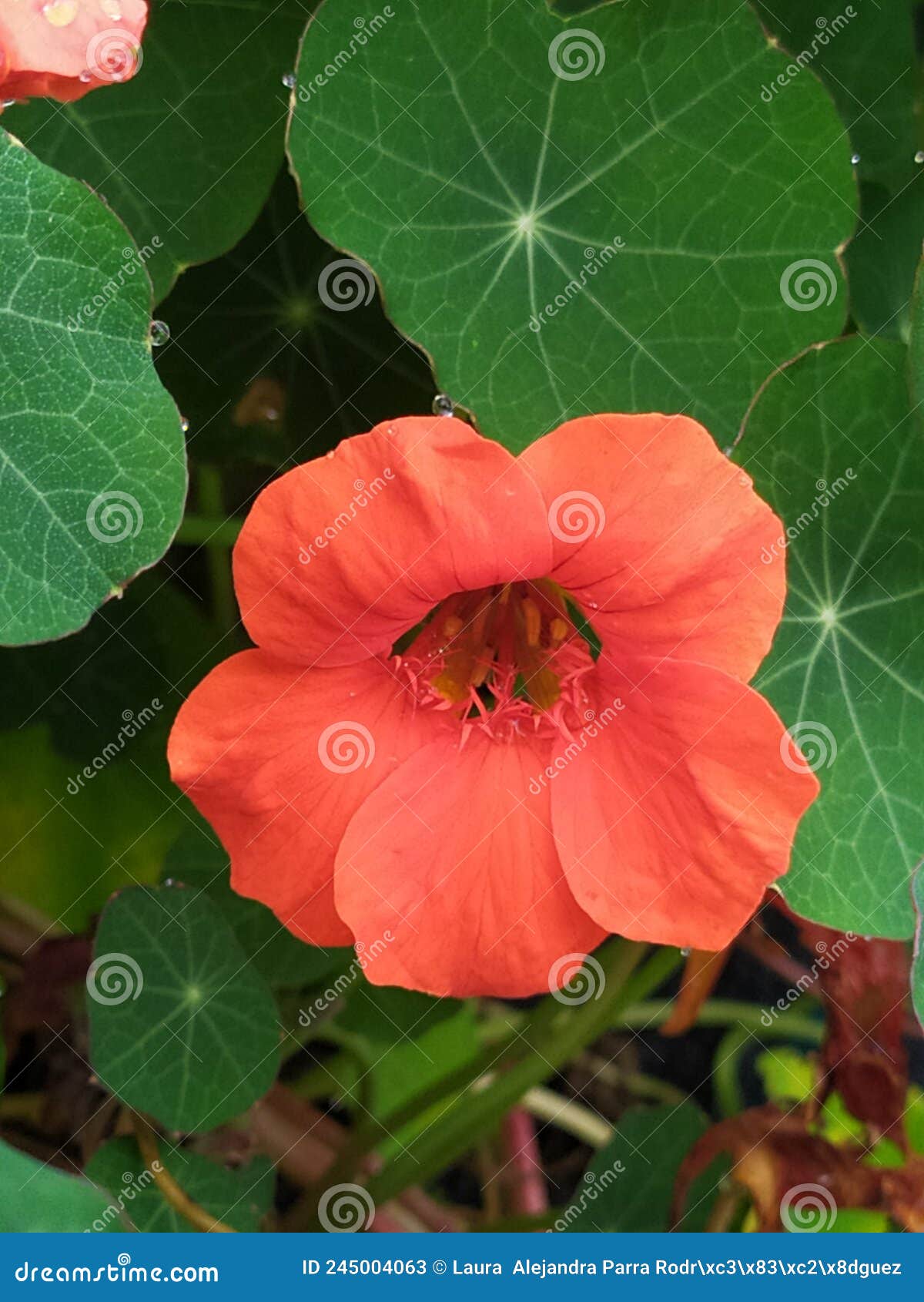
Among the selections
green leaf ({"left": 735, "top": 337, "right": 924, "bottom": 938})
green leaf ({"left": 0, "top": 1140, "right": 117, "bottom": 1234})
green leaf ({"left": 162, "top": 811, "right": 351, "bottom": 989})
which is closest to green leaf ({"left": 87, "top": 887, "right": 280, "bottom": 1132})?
green leaf ({"left": 162, "top": 811, "right": 351, "bottom": 989})

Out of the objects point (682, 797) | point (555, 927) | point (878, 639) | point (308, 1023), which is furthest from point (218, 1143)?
point (878, 639)

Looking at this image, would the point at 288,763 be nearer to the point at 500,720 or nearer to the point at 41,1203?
the point at 500,720

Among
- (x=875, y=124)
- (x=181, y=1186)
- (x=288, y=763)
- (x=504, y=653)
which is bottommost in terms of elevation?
(x=181, y=1186)

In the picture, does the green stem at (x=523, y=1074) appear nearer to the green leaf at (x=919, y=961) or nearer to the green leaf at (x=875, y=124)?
the green leaf at (x=919, y=961)

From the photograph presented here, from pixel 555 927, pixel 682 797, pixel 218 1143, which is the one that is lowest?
pixel 218 1143

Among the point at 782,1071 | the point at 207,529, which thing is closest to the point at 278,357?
the point at 207,529

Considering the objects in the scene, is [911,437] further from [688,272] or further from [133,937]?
[133,937]
